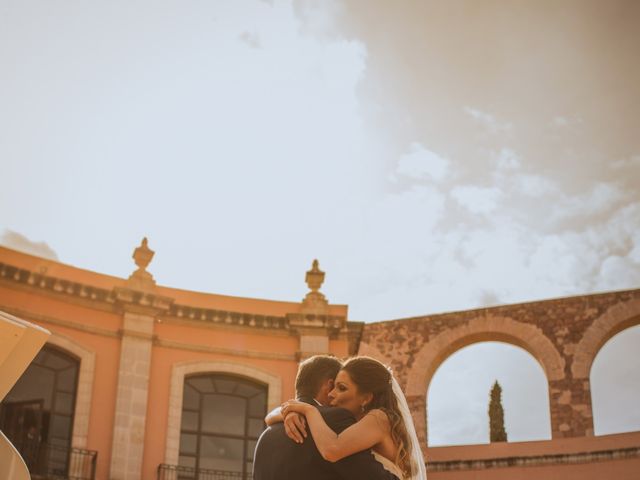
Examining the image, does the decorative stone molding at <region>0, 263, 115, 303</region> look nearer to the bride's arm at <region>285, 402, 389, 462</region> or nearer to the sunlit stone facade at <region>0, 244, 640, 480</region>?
the sunlit stone facade at <region>0, 244, 640, 480</region>

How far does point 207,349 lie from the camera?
19.3 m

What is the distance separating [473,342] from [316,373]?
19.2 metres

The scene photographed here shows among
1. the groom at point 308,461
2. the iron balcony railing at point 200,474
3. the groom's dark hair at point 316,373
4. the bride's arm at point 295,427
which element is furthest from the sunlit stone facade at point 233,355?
the bride's arm at point 295,427

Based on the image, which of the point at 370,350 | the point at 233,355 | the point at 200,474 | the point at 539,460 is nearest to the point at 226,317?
the point at 233,355

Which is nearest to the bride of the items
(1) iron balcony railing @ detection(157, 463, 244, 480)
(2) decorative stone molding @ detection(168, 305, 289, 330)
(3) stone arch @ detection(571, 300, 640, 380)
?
(1) iron balcony railing @ detection(157, 463, 244, 480)

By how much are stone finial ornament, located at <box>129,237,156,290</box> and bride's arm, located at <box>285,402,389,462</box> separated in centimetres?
1555

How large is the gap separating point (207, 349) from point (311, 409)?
52.0 ft

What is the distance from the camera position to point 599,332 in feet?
70.5

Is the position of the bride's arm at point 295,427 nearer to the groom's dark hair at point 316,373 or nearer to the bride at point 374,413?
the bride at point 374,413

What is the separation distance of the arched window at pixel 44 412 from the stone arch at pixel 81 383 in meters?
0.11

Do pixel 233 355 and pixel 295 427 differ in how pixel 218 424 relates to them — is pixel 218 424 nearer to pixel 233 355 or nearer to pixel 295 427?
pixel 233 355

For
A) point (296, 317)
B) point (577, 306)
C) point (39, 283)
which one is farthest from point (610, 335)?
point (39, 283)

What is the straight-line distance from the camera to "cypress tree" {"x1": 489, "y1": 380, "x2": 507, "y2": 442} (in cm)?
2189

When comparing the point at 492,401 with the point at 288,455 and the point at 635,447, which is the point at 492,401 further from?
the point at 288,455
